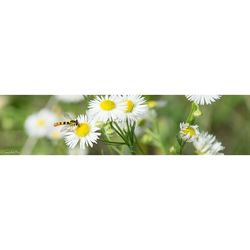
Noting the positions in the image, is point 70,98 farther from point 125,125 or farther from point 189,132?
point 189,132

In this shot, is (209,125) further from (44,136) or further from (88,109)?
(44,136)

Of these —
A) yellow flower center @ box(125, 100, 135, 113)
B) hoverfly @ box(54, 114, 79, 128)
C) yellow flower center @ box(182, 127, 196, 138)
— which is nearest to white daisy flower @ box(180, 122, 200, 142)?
yellow flower center @ box(182, 127, 196, 138)

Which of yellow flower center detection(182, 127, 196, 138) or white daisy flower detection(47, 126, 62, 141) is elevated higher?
white daisy flower detection(47, 126, 62, 141)

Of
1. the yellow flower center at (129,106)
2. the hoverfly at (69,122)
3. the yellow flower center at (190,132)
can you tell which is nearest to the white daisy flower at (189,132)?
the yellow flower center at (190,132)

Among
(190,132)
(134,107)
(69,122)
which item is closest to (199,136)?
(190,132)

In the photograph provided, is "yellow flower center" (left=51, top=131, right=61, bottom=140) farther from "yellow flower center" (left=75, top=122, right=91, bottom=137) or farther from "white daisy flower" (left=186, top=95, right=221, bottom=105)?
"white daisy flower" (left=186, top=95, right=221, bottom=105)
